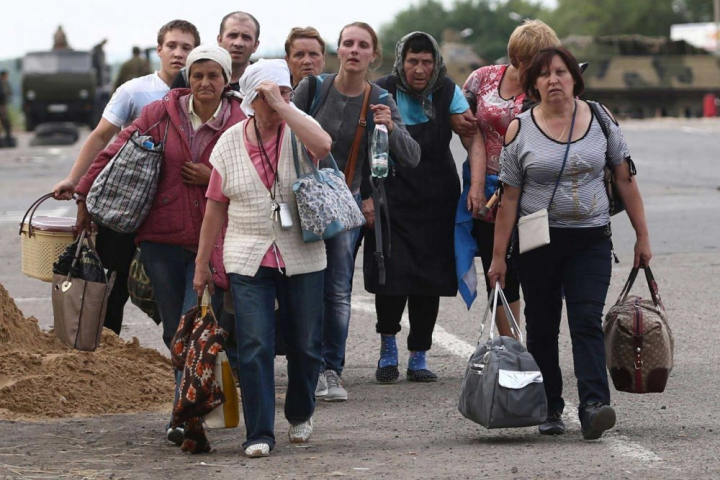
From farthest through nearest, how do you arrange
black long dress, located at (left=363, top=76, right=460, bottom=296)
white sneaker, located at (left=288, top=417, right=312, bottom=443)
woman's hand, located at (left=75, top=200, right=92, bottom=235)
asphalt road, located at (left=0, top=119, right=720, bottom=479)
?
black long dress, located at (left=363, top=76, right=460, bottom=296)
woman's hand, located at (left=75, top=200, right=92, bottom=235)
white sneaker, located at (left=288, top=417, right=312, bottom=443)
asphalt road, located at (left=0, top=119, right=720, bottom=479)

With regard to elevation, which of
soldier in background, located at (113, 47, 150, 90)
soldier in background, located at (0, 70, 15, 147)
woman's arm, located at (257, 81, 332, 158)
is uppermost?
woman's arm, located at (257, 81, 332, 158)

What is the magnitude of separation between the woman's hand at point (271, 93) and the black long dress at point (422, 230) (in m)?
1.95

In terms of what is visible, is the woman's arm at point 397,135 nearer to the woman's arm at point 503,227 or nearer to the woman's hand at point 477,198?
the woman's hand at point 477,198

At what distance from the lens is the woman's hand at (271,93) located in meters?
5.82

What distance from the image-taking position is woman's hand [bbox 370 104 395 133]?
6.98 m

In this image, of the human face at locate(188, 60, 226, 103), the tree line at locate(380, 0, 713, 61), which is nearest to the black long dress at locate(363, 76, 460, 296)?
the human face at locate(188, 60, 226, 103)

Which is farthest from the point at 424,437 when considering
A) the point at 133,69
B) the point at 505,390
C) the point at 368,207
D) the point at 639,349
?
the point at 133,69

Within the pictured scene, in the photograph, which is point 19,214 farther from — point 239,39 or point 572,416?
point 572,416

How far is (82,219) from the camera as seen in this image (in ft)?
22.0

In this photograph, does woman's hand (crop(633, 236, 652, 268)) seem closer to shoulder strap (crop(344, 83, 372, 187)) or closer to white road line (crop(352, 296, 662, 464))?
white road line (crop(352, 296, 662, 464))

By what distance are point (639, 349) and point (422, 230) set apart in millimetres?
1802

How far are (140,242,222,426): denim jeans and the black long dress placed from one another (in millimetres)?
1497

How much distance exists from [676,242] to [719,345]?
18.1 feet

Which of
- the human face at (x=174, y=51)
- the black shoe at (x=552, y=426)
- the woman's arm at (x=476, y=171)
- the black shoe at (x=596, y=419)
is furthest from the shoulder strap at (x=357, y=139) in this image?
the black shoe at (x=596, y=419)
